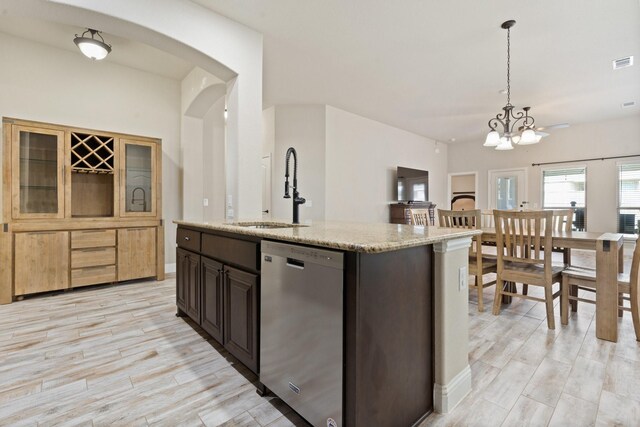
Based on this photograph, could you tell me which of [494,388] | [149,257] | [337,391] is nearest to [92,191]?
[149,257]

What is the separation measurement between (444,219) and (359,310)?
2.49 meters

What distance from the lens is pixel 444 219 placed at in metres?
3.32

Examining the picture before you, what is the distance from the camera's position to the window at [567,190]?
6.77m

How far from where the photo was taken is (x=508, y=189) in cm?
781

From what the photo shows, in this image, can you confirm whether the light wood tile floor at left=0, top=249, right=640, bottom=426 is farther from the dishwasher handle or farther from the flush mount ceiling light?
the flush mount ceiling light

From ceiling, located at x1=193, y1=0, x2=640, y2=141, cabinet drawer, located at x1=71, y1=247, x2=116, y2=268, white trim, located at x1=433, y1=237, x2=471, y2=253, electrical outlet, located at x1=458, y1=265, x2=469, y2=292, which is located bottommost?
cabinet drawer, located at x1=71, y1=247, x2=116, y2=268

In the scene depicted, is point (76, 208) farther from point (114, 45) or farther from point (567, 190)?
point (567, 190)

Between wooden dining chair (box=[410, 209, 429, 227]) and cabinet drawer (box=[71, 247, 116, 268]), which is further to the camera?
wooden dining chair (box=[410, 209, 429, 227])

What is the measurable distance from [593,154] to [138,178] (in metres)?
8.69

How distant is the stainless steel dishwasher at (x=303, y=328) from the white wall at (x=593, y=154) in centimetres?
793

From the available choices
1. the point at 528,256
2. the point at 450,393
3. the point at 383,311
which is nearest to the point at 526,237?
the point at 528,256

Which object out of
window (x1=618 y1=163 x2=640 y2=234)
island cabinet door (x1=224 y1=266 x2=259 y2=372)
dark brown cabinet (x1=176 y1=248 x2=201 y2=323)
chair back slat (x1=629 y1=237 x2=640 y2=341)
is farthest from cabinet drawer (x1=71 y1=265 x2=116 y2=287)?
window (x1=618 y1=163 x2=640 y2=234)

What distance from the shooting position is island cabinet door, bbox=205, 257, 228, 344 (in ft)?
6.76

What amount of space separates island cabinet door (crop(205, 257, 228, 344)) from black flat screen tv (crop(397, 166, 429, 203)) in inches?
211
